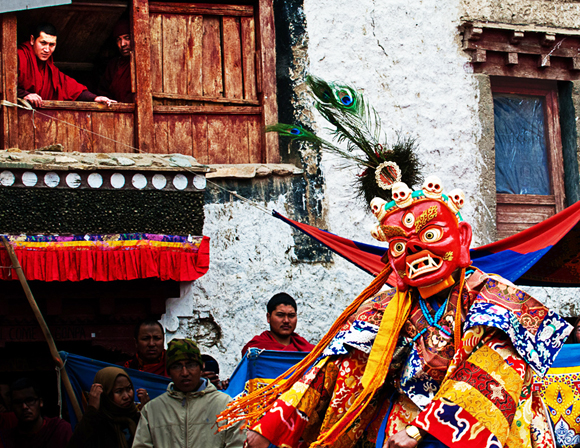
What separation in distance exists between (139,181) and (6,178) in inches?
35.9

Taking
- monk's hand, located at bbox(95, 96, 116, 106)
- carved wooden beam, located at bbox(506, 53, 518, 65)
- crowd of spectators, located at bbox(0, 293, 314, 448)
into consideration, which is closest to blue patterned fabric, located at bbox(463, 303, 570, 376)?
crowd of spectators, located at bbox(0, 293, 314, 448)

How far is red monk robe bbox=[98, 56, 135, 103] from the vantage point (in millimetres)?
7172

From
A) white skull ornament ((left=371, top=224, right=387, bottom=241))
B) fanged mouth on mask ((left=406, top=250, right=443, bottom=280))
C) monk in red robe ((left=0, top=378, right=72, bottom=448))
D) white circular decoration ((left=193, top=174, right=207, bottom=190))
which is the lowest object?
monk in red robe ((left=0, top=378, right=72, bottom=448))

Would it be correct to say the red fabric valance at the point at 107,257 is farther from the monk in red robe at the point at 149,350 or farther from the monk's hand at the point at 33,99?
the monk's hand at the point at 33,99

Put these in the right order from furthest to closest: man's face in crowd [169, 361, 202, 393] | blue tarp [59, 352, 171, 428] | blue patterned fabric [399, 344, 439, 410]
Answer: blue tarp [59, 352, 171, 428] < man's face in crowd [169, 361, 202, 393] < blue patterned fabric [399, 344, 439, 410]

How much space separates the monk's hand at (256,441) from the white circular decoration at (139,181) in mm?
2680

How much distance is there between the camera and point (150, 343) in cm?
550

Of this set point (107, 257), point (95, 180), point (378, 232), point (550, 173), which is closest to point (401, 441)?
point (378, 232)

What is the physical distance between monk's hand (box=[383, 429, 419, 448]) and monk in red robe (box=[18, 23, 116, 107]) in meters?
4.31

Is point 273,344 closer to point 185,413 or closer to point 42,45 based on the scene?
point 185,413

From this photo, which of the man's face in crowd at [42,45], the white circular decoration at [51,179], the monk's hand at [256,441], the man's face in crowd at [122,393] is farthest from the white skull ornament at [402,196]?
the man's face in crowd at [42,45]

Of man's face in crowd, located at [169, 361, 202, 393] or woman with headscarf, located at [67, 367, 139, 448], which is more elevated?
man's face in crowd, located at [169, 361, 202, 393]

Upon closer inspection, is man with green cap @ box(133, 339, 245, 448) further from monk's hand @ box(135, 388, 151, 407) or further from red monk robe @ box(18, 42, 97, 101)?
red monk robe @ box(18, 42, 97, 101)

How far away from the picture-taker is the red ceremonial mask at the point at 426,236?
12.4ft
